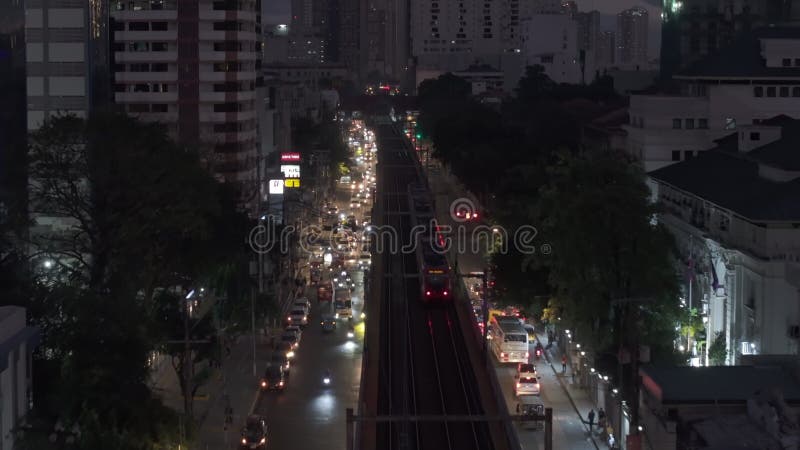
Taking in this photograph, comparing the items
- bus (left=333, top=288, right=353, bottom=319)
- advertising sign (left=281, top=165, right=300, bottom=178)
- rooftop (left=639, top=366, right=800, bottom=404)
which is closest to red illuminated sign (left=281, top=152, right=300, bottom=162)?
advertising sign (left=281, top=165, right=300, bottom=178)

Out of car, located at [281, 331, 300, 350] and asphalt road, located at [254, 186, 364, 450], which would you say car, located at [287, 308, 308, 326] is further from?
car, located at [281, 331, 300, 350]

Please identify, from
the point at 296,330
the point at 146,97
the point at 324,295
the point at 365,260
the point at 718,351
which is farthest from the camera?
the point at 365,260

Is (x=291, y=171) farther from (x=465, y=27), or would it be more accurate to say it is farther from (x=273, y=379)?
(x=465, y=27)

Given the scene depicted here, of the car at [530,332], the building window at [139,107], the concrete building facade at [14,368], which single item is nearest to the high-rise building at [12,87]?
the concrete building facade at [14,368]

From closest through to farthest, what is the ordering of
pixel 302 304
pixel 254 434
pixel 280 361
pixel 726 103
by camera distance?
pixel 254 434 → pixel 280 361 → pixel 302 304 → pixel 726 103

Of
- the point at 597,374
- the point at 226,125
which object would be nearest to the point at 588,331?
the point at 597,374

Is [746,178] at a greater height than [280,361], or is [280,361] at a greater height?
[746,178]

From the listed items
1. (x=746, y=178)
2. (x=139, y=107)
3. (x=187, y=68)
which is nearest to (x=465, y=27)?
(x=187, y=68)

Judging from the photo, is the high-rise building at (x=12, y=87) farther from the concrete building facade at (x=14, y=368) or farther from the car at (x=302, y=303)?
the concrete building facade at (x=14, y=368)
